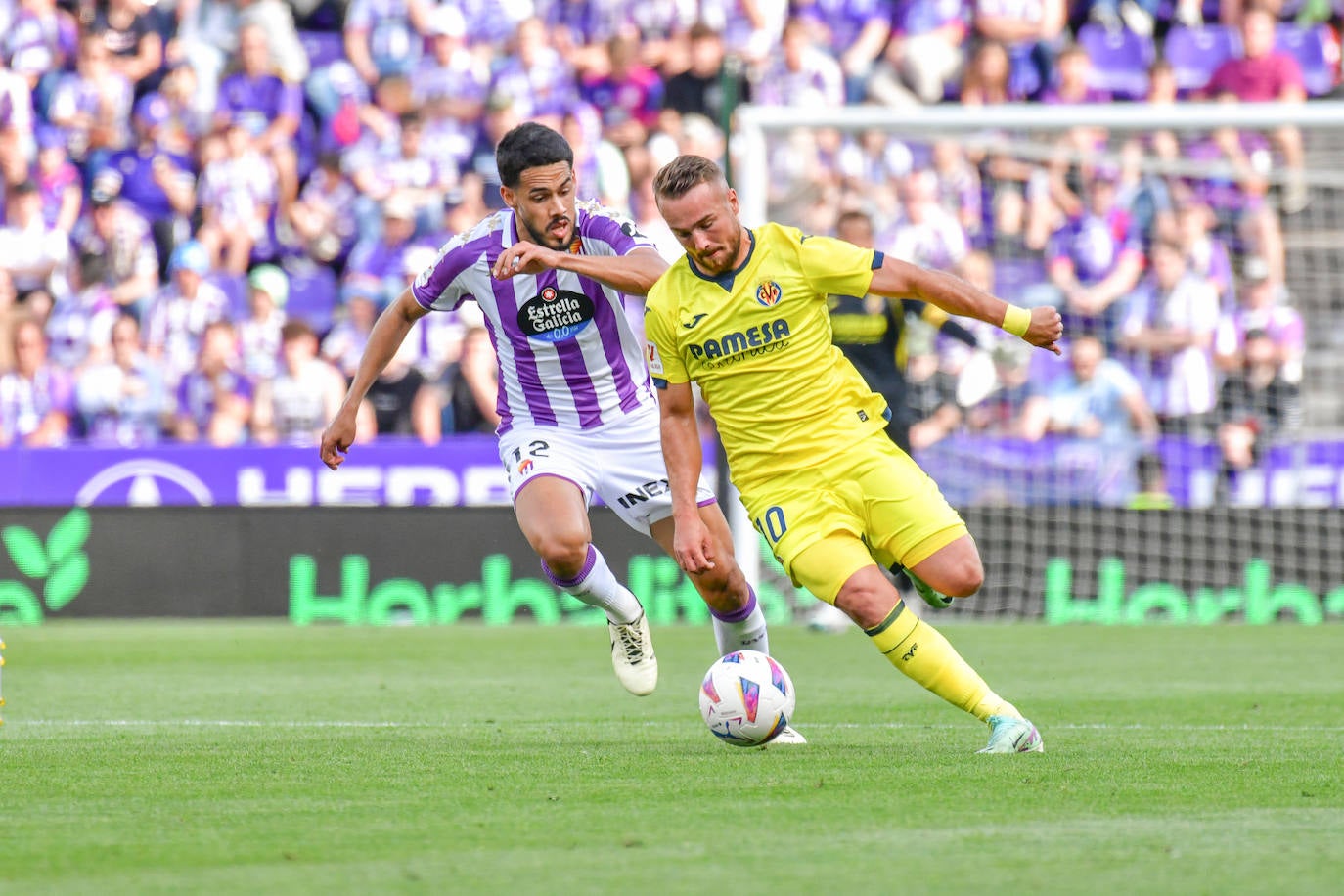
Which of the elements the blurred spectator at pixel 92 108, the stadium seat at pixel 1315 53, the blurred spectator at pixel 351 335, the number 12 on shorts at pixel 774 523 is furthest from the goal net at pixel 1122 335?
the blurred spectator at pixel 92 108

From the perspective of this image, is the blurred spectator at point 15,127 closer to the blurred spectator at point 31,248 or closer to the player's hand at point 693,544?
the blurred spectator at point 31,248

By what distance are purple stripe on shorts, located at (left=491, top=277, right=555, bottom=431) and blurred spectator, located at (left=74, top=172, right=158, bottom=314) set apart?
9.48 m

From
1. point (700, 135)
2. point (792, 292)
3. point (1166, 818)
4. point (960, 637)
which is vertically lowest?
point (960, 637)

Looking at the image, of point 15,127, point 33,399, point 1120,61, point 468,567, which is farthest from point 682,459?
point 15,127

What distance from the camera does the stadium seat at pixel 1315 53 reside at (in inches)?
681

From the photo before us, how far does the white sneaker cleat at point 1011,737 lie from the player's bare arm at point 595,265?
1907mm

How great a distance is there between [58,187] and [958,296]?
510 inches

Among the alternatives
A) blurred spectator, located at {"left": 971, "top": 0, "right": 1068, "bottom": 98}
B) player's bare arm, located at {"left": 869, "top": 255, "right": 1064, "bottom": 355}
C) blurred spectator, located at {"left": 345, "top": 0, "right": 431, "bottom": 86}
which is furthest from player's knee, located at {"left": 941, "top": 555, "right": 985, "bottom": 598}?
blurred spectator, located at {"left": 345, "top": 0, "right": 431, "bottom": 86}

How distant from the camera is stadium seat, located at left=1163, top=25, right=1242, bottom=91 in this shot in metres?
17.5

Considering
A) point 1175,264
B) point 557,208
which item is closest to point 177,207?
point 1175,264

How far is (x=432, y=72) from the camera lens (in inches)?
712

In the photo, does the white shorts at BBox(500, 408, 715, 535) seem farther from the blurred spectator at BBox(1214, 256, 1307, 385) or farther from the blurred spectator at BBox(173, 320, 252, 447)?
the blurred spectator at BBox(173, 320, 252, 447)

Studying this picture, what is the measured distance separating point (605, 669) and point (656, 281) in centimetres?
404

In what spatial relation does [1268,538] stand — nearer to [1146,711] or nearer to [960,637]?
[960,637]
